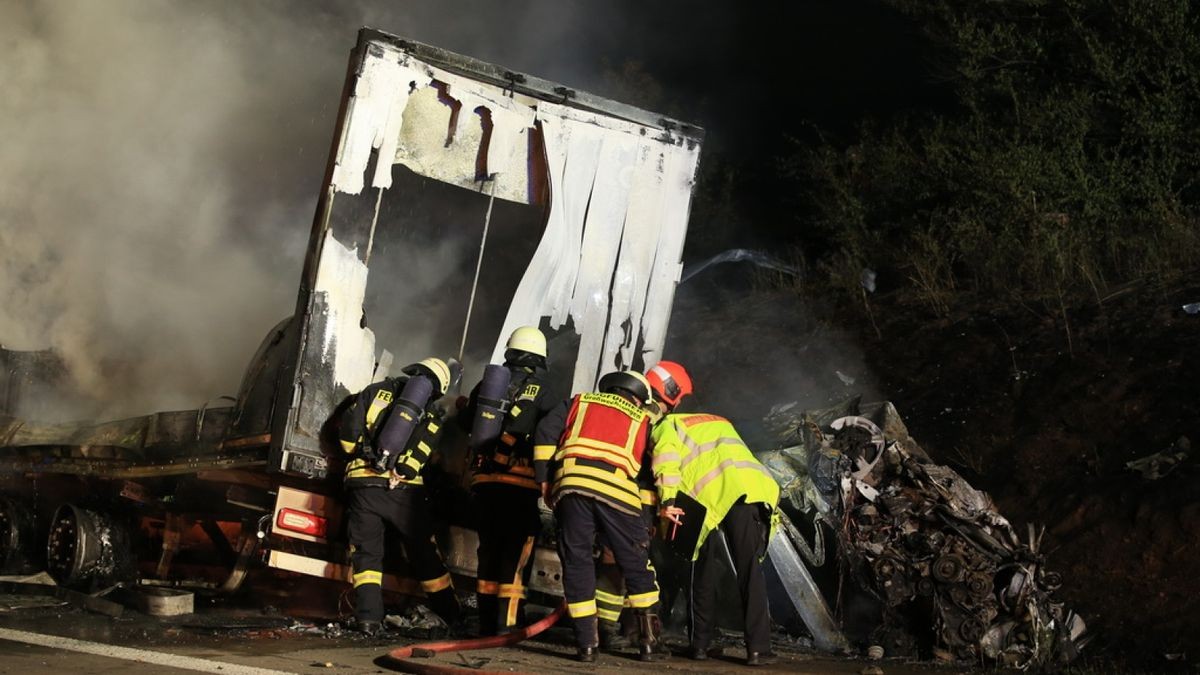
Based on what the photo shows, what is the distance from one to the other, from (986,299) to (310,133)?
6155 mm

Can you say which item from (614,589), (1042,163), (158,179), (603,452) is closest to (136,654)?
(603,452)

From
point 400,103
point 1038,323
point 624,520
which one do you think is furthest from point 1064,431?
point 400,103

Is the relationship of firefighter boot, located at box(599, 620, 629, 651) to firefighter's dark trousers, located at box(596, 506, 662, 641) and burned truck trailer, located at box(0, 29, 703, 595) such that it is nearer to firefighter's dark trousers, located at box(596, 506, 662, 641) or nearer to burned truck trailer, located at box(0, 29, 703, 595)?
firefighter's dark trousers, located at box(596, 506, 662, 641)

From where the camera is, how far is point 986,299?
10.6m

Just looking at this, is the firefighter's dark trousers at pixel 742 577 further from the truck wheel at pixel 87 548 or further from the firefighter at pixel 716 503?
the truck wheel at pixel 87 548

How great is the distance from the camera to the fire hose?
5.02 meters

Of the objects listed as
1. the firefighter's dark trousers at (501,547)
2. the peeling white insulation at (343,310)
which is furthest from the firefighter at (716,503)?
the peeling white insulation at (343,310)

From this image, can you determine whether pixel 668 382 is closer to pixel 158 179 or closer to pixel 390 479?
pixel 390 479

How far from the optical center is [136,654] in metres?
5.26

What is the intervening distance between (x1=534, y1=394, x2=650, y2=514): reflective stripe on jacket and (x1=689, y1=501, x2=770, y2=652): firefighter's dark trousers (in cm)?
51

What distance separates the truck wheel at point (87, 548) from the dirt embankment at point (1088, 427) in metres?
5.55

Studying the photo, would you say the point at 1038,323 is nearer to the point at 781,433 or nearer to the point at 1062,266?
the point at 1062,266

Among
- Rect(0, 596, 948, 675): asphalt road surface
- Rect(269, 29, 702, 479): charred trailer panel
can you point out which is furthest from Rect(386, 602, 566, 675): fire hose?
Rect(269, 29, 702, 479): charred trailer panel

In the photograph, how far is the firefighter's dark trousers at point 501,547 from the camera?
6.42 metres
